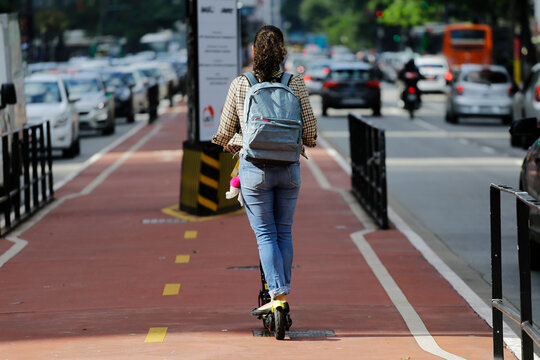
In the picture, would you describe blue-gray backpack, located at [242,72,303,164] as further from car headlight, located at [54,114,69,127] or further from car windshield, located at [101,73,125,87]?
car windshield, located at [101,73,125,87]

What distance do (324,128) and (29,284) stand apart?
24.2 metres

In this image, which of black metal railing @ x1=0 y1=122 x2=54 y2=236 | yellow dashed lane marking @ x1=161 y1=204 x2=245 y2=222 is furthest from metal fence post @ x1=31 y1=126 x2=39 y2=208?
yellow dashed lane marking @ x1=161 y1=204 x2=245 y2=222

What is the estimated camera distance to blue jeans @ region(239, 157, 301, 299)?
7.30 metres

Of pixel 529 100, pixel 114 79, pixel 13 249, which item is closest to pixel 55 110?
pixel 529 100

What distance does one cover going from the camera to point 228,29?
14734 millimetres

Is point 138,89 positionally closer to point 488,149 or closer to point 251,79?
point 488,149

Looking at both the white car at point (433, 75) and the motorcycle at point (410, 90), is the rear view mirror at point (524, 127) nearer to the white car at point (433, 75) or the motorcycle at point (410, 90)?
the motorcycle at point (410, 90)

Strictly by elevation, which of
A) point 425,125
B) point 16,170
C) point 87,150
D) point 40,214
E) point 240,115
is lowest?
point 425,125

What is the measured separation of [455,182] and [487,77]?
15692 mm

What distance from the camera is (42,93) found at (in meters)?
25.2

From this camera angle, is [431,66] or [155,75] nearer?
[155,75]

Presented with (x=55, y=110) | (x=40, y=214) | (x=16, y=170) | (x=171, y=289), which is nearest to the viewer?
(x=171, y=289)

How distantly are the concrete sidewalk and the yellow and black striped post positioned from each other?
0.96 feet

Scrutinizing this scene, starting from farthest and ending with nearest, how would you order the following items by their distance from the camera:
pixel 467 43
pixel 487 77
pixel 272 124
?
pixel 467 43 < pixel 487 77 < pixel 272 124
